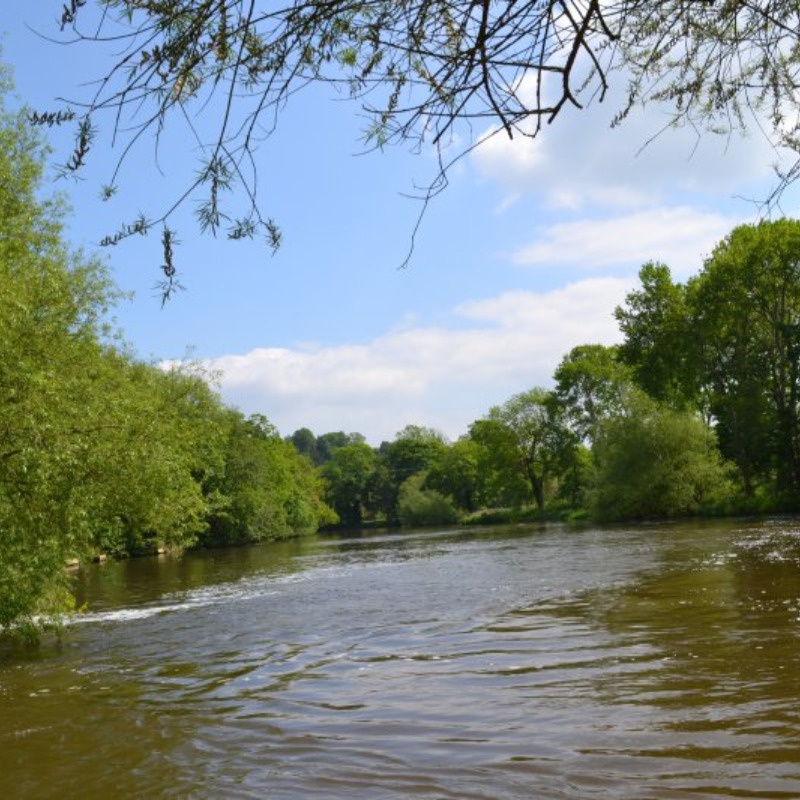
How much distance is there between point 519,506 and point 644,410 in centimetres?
2994

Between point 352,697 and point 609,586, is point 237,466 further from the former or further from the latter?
point 352,697

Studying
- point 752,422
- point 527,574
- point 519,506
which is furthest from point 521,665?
point 519,506

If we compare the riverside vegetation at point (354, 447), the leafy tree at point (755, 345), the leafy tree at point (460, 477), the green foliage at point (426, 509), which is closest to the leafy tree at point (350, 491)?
the riverside vegetation at point (354, 447)

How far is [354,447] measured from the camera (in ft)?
452

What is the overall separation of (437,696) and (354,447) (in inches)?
5099

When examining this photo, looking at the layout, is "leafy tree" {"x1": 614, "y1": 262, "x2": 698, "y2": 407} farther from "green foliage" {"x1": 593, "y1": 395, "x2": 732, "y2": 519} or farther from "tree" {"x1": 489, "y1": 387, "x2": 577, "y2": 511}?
"tree" {"x1": 489, "y1": 387, "x2": 577, "y2": 511}

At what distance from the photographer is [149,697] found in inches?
388

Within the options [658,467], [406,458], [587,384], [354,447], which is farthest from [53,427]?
[354,447]

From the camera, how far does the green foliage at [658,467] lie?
48.1 m

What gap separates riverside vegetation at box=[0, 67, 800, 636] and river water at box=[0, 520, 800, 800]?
2753 millimetres

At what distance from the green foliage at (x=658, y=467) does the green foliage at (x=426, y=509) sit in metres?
41.1

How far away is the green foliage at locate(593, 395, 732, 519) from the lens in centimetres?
4812

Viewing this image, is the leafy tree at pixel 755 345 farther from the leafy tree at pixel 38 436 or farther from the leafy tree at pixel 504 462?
the leafy tree at pixel 38 436

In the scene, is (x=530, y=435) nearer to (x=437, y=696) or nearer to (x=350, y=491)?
(x=350, y=491)
